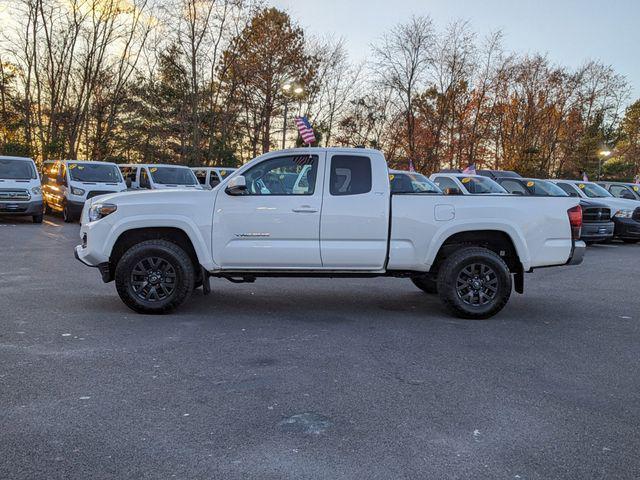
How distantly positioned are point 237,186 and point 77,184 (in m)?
14.8

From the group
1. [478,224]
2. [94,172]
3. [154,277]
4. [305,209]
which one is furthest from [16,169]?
[478,224]

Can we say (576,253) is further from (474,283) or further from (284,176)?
(284,176)

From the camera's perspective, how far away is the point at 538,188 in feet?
63.0

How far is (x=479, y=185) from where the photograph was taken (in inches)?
736

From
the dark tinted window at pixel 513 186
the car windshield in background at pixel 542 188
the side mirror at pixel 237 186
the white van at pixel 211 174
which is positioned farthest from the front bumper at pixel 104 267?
the white van at pixel 211 174

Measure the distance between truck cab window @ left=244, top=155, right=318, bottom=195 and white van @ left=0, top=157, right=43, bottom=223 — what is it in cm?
1396

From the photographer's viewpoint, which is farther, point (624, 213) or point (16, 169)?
point (16, 169)

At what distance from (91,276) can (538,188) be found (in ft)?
46.3

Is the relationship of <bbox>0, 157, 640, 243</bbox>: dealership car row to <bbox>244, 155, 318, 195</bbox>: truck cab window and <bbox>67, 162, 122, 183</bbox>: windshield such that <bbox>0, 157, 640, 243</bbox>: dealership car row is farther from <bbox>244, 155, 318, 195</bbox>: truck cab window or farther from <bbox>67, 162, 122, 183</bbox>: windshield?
<bbox>244, 155, 318, 195</bbox>: truck cab window

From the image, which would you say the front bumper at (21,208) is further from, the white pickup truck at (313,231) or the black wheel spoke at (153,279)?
the black wheel spoke at (153,279)

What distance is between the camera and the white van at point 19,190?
18.7 meters

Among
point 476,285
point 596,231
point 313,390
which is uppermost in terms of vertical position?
point 596,231

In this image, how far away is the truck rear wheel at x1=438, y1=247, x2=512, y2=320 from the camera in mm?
7395

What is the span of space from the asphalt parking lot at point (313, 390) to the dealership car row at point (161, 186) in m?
10.4
